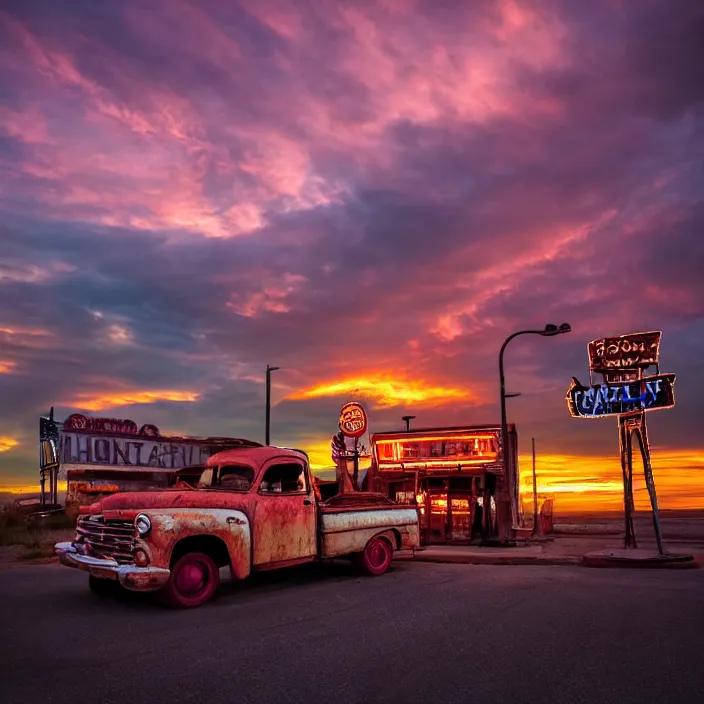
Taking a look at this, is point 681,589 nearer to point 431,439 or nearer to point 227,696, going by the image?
point 227,696

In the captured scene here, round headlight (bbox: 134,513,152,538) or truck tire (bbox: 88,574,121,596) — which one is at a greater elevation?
round headlight (bbox: 134,513,152,538)

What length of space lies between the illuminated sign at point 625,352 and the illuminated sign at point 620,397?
53 cm

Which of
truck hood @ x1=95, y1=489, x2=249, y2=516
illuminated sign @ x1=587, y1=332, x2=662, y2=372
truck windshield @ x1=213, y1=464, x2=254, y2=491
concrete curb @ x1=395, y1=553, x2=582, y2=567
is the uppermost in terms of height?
illuminated sign @ x1=587, y1=332, x2=662, y2=372

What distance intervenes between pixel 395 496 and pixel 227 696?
22008mm

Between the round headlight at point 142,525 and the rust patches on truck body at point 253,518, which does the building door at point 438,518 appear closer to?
the rust patches on truck body at point 253,518

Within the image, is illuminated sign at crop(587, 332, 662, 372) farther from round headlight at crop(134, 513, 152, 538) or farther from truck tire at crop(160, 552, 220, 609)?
round headlight at crop(134, 513, 152, 538)

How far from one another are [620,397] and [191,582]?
1258cm

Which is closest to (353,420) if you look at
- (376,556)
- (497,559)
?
(497,559)

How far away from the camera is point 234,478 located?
11.2m

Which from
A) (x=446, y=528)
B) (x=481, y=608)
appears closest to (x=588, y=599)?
(x=481, y=608)

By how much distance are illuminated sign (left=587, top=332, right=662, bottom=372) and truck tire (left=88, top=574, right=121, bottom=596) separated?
509 inches

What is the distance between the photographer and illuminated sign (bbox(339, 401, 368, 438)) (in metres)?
26.7

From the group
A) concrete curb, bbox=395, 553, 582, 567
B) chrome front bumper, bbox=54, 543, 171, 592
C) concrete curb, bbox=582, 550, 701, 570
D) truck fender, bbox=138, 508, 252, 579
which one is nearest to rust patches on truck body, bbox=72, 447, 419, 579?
truck fender, bbox=138, 508, 252, 579

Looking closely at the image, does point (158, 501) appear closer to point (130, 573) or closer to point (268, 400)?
point (130, 573)
